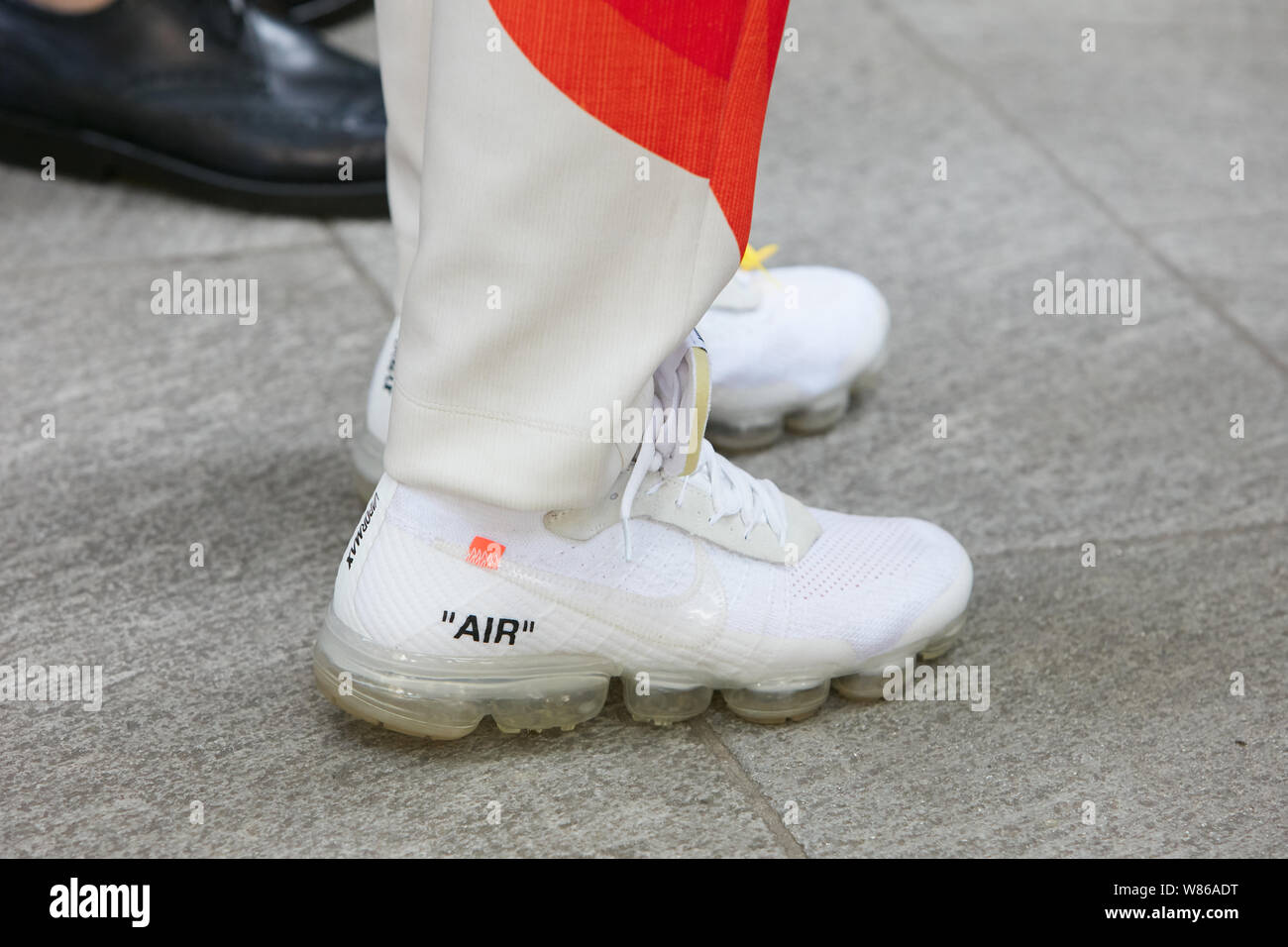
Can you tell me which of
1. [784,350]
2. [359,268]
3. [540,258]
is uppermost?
[540,258]

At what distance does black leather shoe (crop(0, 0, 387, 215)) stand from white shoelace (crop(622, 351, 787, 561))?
99cm

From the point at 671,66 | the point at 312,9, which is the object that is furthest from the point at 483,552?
the point at 312,9

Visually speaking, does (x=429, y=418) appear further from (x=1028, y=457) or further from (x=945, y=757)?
(x=1028, y=457)

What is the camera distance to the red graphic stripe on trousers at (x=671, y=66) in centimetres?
74

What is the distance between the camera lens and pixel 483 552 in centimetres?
96

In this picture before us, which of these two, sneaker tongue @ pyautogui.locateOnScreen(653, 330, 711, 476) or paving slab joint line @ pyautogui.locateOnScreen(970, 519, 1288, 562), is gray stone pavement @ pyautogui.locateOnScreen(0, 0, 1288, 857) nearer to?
paving slab joint line @ pyautogui.locateOnScreen(970, 519, 1288, 562)

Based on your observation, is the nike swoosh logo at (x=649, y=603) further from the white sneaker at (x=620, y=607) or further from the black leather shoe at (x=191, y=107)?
the black leather shoe at (x=191, y=107)

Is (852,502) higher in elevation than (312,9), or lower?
lower

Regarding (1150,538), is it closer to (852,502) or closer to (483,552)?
(852,502)

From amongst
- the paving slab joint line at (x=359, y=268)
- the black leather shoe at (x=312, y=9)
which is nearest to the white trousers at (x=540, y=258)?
the paving slab joint line at (x=359, y=268)

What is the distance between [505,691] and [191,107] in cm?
121

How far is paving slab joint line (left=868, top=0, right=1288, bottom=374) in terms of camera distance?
1.71m

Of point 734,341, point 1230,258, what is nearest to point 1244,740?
point 734,341

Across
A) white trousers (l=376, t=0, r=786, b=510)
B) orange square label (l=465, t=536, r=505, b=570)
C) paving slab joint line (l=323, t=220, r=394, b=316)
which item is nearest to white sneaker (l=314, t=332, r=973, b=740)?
orange square label (l=465, t=536, r=505, b=570)
